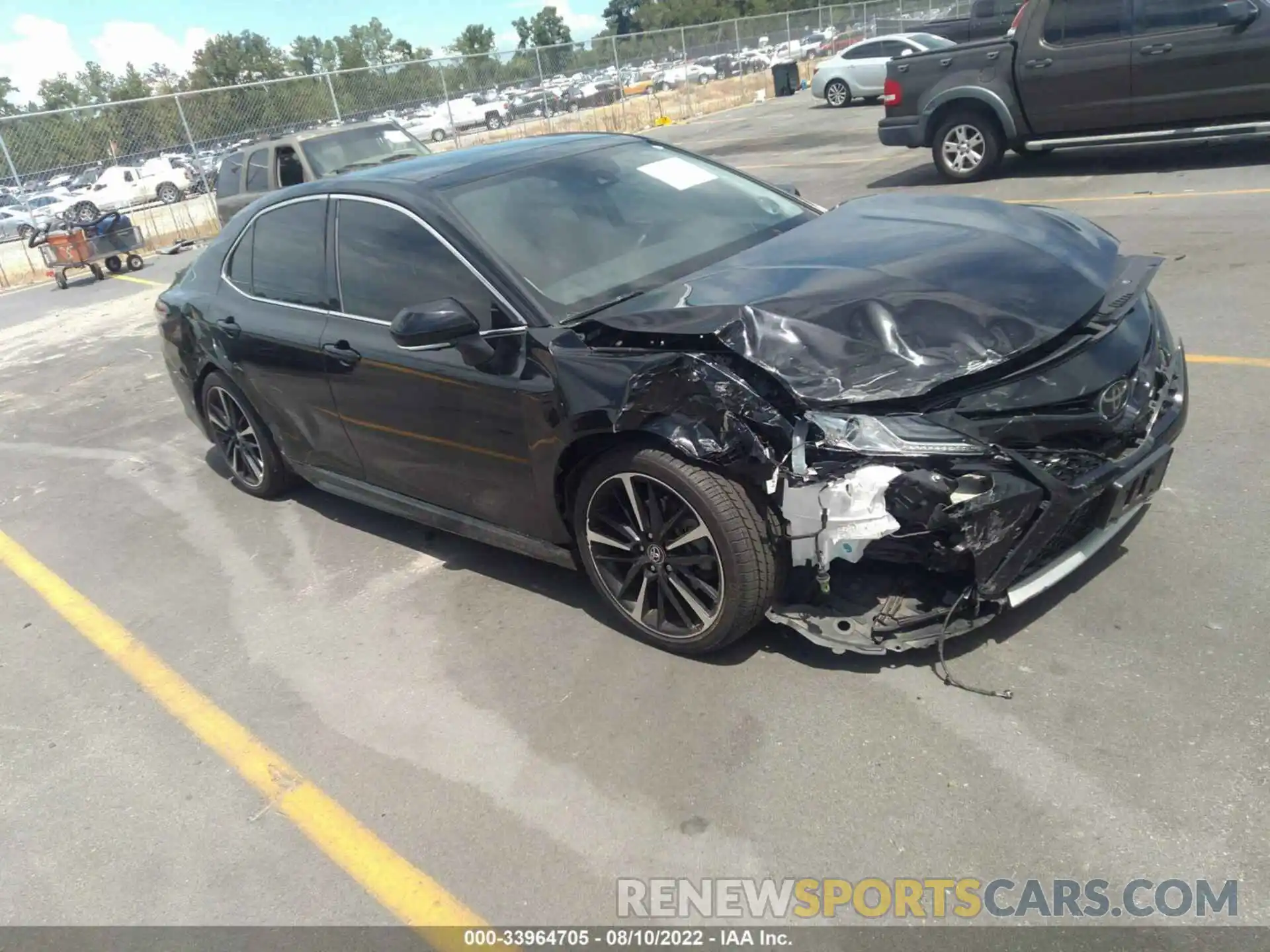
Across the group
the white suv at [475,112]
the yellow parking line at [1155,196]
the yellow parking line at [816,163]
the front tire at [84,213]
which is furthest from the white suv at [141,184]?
the yellow parking line at [1155,196]

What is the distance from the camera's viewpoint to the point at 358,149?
13.4 metres

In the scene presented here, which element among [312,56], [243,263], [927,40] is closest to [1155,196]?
[243,263]

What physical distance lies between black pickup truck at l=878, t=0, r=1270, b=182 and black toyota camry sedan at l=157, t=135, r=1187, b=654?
700 cm

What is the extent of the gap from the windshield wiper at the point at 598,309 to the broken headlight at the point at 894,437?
1.02 m

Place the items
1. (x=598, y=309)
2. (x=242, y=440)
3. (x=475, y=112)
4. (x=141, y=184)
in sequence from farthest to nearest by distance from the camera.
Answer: (x=475, y=112), (x=141, y=184), (x=242, y=440), (x=598, y=309)

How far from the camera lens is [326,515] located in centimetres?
539

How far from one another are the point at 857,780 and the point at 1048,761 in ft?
1.76

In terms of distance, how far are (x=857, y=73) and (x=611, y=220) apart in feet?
70.5

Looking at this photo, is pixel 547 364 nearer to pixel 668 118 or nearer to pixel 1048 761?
pixel 1048 761

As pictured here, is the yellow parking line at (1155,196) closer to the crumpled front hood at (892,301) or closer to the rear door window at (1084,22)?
the rear door window at (1084,22)

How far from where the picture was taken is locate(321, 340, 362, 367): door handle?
4.21 metres

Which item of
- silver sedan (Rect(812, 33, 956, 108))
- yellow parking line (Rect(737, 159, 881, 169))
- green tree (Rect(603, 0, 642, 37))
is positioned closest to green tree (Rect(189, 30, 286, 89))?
silver sedan (Rect(812, 33, 956, 108))

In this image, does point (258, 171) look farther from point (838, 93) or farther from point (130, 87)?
point (130, 87)

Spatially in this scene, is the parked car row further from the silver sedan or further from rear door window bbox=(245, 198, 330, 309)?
rear door window bbox=(245, 198, 330, 309)
